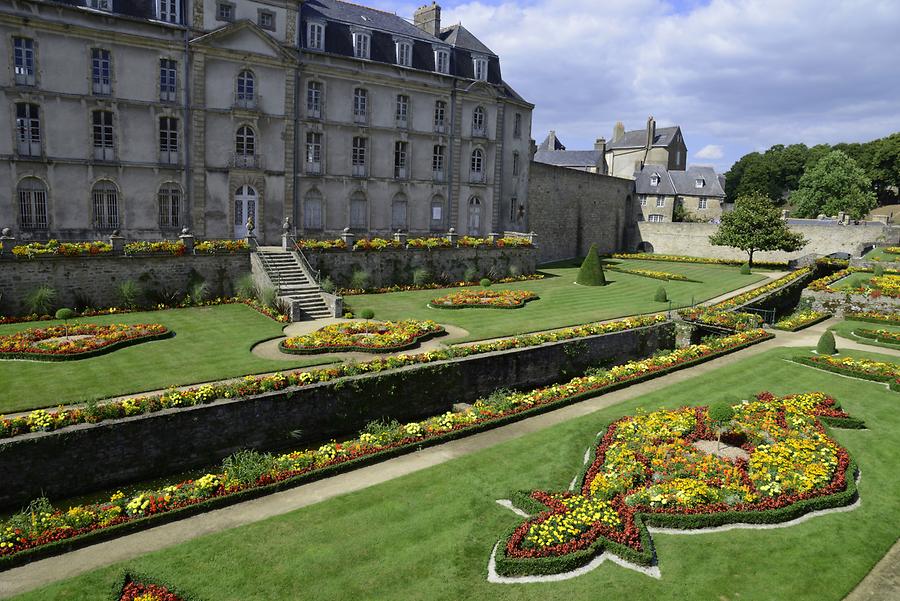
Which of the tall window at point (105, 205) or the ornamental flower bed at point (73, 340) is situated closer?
the ornamental flower bed at point (73, 340)

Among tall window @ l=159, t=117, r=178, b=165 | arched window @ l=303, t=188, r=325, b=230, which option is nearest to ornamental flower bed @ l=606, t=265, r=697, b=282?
arched window @ l=303, t=188, r=325, b=230

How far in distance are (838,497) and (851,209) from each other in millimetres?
65980

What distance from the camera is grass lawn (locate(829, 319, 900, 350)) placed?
2683 cm

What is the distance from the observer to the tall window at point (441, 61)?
38625mm

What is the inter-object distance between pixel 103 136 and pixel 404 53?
56.9 feet

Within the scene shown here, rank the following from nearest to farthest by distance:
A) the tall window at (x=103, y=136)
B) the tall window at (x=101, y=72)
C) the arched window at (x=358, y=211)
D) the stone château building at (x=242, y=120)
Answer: the stone château building at (x=242, y=120), the tall window at (x=101, y=72), the tall window at (x=103, y=136), the arched window at (x=358, y=211)

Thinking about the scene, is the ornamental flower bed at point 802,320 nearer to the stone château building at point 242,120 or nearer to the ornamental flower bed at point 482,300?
the ornamental flower bed at point 482,300

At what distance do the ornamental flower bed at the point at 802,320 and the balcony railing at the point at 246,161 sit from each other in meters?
27.4

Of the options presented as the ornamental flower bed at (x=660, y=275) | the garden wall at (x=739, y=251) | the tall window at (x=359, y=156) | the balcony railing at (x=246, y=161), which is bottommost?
the ornamental flower bed at (x=660, y=275)

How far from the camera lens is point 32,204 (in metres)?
27.5

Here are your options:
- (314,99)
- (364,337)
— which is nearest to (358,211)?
(314,99)

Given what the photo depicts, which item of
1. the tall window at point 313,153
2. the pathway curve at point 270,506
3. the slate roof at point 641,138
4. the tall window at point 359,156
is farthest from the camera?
the slate roof at point 641,138

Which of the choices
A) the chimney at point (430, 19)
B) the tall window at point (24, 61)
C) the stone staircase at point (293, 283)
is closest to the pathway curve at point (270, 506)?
the stone staircase at point (293, 283)

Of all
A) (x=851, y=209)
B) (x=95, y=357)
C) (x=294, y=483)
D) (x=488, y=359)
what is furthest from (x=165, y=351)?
(x=851, y=209)
